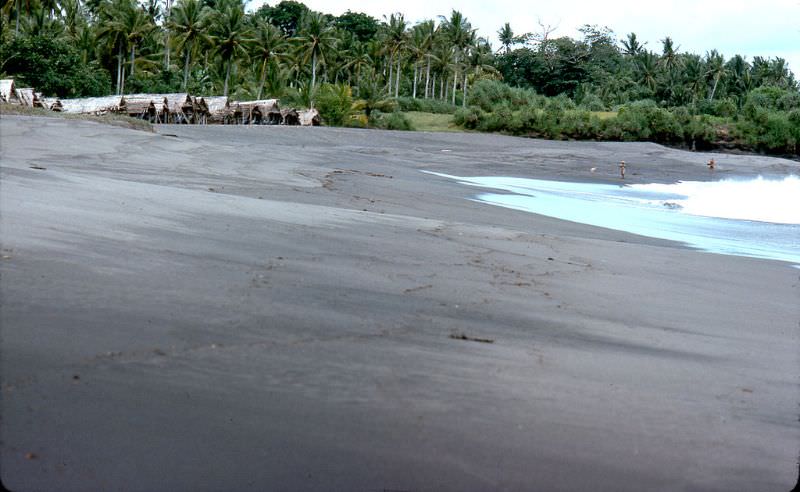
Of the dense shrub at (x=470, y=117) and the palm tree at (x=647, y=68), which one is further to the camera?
the palm tree at (x=647, y=68)

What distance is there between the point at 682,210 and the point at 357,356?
54.9ft

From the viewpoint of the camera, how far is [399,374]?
13.4ft

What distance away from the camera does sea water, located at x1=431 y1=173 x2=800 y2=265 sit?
44.1 ft

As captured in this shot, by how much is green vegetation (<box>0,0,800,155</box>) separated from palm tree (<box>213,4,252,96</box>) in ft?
0.28

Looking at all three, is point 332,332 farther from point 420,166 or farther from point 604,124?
point 604,124

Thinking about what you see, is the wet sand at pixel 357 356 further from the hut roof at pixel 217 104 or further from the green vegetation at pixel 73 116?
the hut roof at pixel 217 104

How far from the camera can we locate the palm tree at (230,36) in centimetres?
5553

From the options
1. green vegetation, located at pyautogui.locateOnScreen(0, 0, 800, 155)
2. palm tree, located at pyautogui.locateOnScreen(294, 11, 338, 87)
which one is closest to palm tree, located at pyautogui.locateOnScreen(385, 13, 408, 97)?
green vegetation, located at pyautogui.locateOnScreen(0, 0, 800, 155)

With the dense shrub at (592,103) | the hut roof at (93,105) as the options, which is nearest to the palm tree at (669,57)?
the dense shrub at (592,103)

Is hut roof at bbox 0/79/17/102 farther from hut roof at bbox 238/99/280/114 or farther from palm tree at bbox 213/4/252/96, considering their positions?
palm tree at bbox 213/4/252/96

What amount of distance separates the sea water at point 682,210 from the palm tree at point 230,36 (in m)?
33.6

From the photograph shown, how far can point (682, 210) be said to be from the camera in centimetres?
1964

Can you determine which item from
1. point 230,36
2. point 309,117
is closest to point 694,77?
point 230,36

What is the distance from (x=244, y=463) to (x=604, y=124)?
52777 millimetres
